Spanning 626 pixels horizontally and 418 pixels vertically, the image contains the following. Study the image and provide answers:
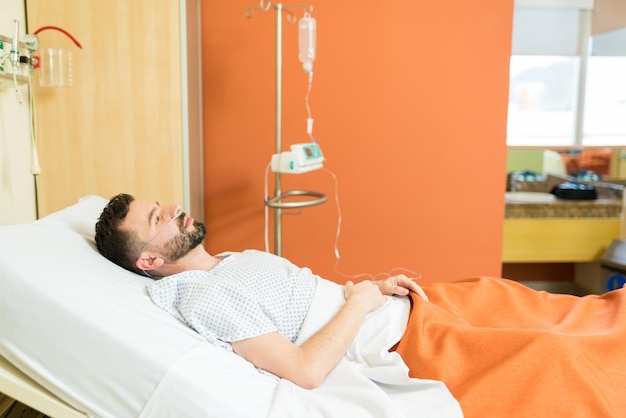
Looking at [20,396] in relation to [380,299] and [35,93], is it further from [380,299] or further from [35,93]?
[35,93]

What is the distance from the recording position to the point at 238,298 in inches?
53.0

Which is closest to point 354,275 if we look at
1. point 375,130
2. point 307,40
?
point 375,130

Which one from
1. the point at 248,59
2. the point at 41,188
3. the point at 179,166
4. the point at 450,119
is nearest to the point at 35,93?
the point at 41,188

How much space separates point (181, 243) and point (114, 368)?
476mm

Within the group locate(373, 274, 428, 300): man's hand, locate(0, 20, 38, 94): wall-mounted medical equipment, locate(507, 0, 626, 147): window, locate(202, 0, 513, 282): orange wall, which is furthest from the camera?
locate(507, 0, 626, 147): window

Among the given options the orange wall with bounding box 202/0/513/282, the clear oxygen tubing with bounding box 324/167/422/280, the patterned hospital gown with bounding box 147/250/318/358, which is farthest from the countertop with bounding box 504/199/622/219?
the patterned hospital gown with bounding box 147/250/318/358

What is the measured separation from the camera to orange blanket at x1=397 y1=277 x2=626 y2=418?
121 centimetres

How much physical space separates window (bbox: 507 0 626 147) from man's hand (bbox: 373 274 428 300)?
2.32m

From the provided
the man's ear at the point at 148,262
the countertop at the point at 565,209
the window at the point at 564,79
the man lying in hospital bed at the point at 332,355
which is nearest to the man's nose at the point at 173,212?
the man lying in hospital bed at the point at 332,355

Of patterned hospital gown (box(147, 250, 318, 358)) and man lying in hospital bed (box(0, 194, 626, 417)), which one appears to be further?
patterned hospital gown (box(147, 250, 318, 358))

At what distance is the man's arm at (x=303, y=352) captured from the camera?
1285 millimetres

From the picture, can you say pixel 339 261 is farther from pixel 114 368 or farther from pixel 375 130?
pixel 114 368

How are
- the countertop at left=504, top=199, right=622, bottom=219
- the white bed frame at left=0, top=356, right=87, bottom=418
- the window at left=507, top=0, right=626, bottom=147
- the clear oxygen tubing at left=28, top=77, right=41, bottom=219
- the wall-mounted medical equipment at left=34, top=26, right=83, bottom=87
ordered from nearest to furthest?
the white bed frame at left=0, top=356, right=87, bottom=418
the clear oxygen tubing at left=28, top=77, right=41, bottom=219
the wall-mounted medical equipment at left=34, top=26, right=83, bottom=87
the countertop at left=504, top=199, right=622, bottom=219
the window at left=507, top=0, right=626, bottom=147

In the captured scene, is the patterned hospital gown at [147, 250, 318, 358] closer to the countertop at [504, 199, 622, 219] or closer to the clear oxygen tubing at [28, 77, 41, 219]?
the clear oxygen tubing at [28, 77, 41, 219]
